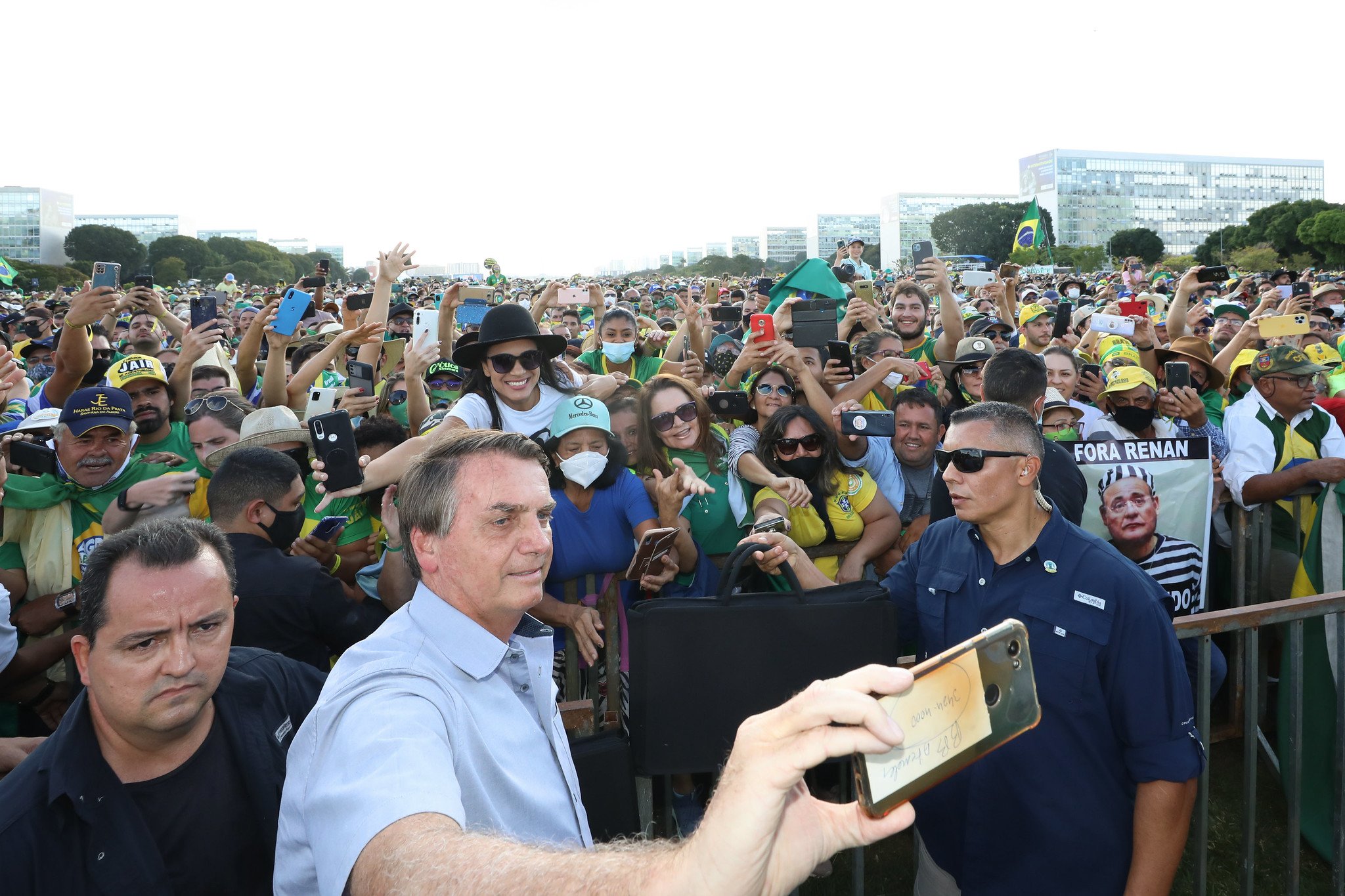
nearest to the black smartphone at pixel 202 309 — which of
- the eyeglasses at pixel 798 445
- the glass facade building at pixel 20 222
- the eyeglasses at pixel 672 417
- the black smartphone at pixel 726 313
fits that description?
the black smartphone at pixel 726 313

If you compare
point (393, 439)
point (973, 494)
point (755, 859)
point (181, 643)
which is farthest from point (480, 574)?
point (393, 439)

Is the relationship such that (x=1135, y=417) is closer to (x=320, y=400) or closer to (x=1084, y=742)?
(x=1084, y=742)

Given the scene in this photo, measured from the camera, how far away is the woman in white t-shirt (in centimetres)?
497

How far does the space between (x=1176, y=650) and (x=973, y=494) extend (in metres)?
0.72

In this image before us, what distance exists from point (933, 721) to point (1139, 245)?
91.5 metres

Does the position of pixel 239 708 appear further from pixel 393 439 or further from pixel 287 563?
pixel 393 439

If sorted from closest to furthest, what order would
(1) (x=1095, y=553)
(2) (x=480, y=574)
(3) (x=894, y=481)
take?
(2) (x=480, y=574), (1) (x=1095, y=553), (3) (x=894, y=481)

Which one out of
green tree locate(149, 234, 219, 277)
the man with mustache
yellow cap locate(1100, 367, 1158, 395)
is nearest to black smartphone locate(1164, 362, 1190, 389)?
yellow cap locate(1100, 367, 1158, 395)

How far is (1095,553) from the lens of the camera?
2.75 m

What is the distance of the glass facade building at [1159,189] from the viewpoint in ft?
551

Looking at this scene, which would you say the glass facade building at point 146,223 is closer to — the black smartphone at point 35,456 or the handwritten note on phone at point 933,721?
the black smartphone at point 35,456

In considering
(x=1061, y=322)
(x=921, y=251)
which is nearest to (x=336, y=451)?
(x=921, y=251)

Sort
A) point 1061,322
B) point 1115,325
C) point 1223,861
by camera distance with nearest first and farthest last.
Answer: point 1223,861 → point 1115,325 → point 1061,322

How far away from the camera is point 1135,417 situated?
5.68 meters
